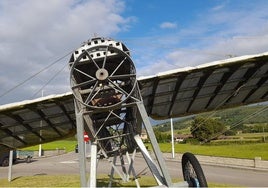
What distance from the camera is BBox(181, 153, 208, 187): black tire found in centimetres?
1015

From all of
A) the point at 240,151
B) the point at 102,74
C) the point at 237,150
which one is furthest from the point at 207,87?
the point at 237,150

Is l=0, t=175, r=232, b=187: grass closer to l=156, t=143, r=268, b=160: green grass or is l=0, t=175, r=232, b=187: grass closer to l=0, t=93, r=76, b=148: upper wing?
l=0, t=93, r=76, b=148: upper wing

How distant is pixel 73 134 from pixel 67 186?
Result: 5114mm

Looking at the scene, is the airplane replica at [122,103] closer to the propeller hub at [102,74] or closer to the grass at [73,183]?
the propeller hub at [102,74]

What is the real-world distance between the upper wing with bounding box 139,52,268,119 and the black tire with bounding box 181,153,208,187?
2.78 m

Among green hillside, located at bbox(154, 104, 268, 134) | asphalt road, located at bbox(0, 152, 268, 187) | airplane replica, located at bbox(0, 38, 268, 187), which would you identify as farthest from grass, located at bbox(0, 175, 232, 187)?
airplane replica, located at bbox(0, 38, 268, 187)

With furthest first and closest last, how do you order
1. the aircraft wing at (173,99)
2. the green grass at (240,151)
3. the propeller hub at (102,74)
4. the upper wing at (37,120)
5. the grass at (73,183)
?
1. the green grass at (240,151)
2. the grass at (73,183)
3. the upper wing at (37,120)
4. the aircraft wing at (173,99)
5. the propeller hub at (102,74)

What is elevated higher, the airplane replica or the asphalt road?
the airplane replica

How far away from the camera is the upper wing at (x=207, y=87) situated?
11.8m

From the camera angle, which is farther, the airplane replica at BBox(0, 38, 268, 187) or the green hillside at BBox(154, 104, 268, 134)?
the green hillside at BBox(154, 104, 268, 134)

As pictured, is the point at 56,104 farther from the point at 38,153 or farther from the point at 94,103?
the point at 38,153

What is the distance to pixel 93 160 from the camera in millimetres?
10383

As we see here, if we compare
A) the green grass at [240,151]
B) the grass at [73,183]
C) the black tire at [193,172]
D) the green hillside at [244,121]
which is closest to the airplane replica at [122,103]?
the black tire at [193,172]

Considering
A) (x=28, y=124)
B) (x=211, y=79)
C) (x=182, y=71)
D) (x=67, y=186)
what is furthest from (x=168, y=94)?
(x=67, y=186)
